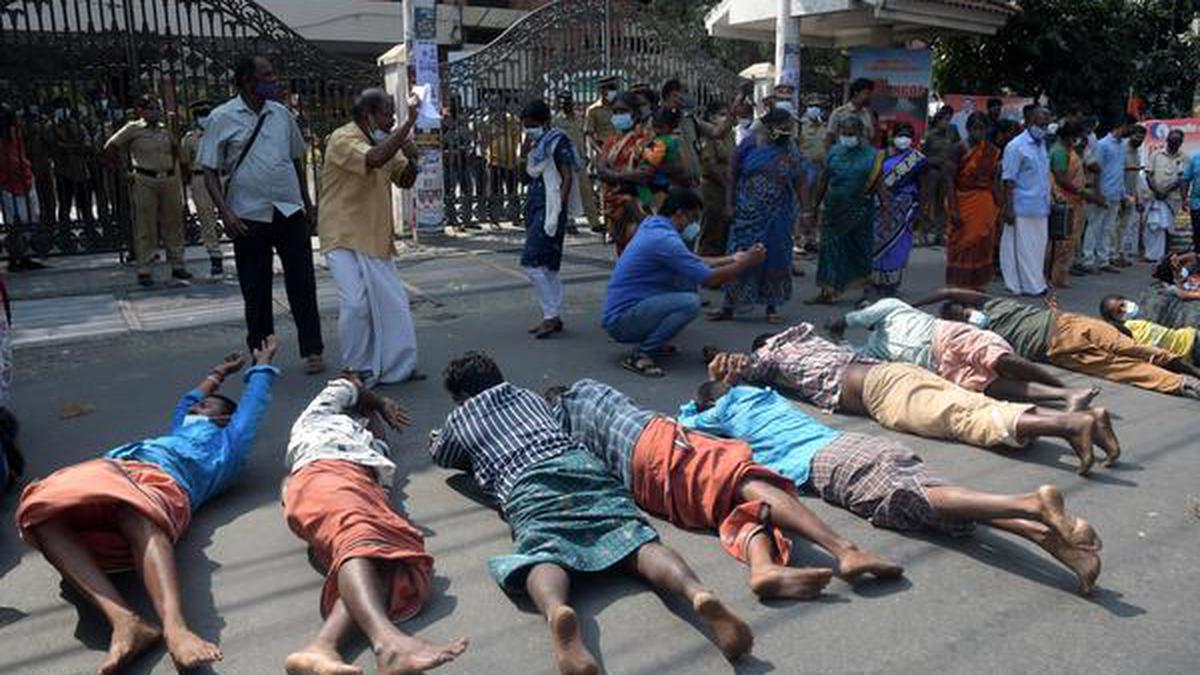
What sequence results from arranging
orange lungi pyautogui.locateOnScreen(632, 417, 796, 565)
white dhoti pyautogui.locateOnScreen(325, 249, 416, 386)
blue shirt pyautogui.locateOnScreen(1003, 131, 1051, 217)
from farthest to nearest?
blue shirt pyautogui.locateOnScreen(1003, 131, 1051, 217) < white dhoti pyautogui.locateOnScreen(325, 249, 416, 386) < orange lungi pyautogui.locateOnScreen(632, 417, 796, 565)

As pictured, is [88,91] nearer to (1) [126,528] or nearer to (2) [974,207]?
(1) [126,528]

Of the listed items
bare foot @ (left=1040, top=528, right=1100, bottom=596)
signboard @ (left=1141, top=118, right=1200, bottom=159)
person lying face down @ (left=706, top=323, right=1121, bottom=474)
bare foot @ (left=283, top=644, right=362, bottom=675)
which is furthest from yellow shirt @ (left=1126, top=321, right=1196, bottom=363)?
signboard @ (left=1141, top=118, right=1200, bottom=159)

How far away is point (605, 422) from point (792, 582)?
41.5 inches

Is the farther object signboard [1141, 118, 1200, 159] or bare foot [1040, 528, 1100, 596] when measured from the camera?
signboard [1141, 118, 1200, 159]

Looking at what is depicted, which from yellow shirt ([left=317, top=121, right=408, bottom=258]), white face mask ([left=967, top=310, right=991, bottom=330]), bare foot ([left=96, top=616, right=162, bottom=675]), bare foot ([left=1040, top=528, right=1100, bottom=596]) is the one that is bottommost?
bare foot ([left=96, top=616, right=162, bottom=675])

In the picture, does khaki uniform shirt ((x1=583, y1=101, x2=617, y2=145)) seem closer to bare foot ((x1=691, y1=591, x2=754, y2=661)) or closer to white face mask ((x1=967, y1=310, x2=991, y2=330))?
white face mask ((x1=967, y1=310, x2=991, y2=330))

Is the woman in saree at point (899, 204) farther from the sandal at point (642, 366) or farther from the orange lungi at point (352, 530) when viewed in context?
the orange lungi at point (352, 530)

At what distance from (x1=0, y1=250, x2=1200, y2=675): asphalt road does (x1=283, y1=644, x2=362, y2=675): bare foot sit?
0.85 ft

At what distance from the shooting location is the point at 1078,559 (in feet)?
10.2

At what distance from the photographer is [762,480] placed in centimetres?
354

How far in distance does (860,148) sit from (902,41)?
756cm

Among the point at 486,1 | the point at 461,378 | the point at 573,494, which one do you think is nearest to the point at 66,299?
the point at 461,378

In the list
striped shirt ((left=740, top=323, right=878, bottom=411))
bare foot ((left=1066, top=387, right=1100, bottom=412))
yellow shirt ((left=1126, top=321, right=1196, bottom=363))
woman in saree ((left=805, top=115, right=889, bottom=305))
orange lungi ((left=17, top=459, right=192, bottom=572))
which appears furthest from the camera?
woman in saree ((left=805, top=115, right=889, bottom=305))

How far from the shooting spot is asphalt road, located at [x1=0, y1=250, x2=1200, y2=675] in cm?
285
